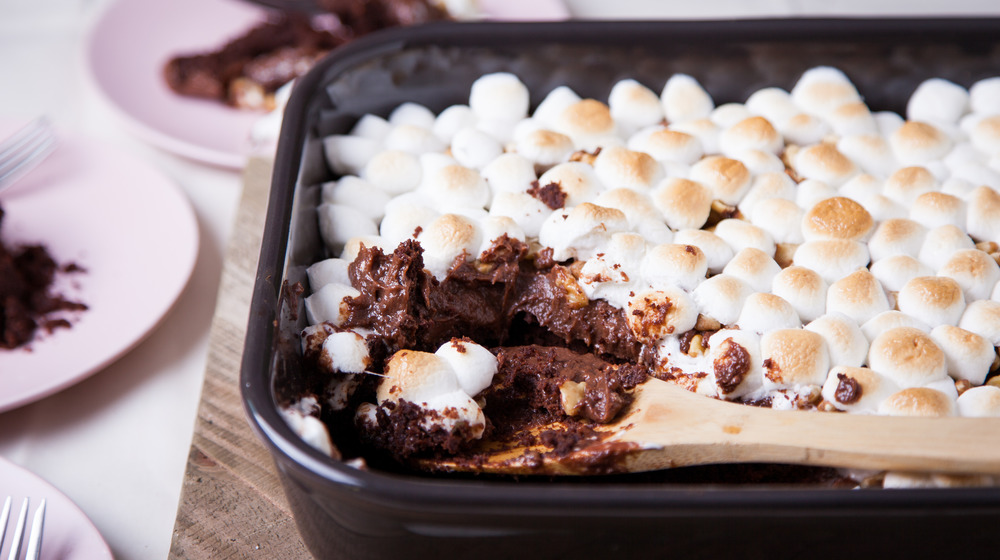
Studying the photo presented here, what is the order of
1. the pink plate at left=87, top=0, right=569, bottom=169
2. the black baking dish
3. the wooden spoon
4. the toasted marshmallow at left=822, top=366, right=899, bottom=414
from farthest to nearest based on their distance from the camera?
the pink plate at left=87, top=0, right=569, bottom=169, the toasted marshmallow at left=822, top=366, right=899, bottom=414, the wooden spoon, the black baking dish

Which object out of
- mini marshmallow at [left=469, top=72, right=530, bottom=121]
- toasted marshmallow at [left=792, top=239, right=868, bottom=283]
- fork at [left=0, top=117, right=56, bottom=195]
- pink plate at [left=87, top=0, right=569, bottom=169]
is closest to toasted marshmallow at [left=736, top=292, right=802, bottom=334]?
toasted marshmallow at [left=792, top=239, right=868, bottom=283]

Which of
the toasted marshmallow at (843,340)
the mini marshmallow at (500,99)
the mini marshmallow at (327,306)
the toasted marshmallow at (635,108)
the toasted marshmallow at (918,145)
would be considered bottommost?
the mini marshmallow at (327,306)

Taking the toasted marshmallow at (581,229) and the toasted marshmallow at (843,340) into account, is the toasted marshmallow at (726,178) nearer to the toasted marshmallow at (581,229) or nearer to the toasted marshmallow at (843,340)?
the toasted marshmallow at (581,229)

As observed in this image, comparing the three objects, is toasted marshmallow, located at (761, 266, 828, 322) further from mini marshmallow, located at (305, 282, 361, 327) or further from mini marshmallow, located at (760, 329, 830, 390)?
mini marshmallow, located at (305, 282, 361, 327)

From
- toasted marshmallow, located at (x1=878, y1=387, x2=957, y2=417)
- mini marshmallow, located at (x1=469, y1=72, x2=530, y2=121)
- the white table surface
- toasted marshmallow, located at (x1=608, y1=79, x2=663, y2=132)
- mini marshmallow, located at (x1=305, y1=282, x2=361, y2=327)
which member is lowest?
the white table surface

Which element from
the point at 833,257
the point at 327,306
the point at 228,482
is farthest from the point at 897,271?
the point at 228,482

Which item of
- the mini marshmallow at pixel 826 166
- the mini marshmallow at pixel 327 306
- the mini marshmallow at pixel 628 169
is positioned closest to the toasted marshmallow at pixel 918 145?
the mini marshmallow at pixel 826 166

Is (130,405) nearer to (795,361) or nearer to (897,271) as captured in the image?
(795,361)
